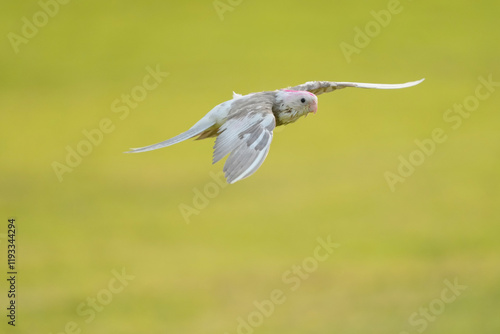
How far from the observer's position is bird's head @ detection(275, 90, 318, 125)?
4.38 metres

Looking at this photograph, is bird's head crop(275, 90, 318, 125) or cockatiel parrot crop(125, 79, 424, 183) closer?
cockatiel parrot crop(125, 79, 424, 183)

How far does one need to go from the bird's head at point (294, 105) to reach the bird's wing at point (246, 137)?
0.18 feet

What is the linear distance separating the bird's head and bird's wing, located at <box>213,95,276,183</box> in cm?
6

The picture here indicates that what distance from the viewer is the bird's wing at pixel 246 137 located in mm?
3730

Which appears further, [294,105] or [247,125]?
[294,105]

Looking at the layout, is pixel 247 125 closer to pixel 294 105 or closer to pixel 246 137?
pixel 246 137

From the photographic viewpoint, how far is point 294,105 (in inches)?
173

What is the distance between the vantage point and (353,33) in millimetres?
10516

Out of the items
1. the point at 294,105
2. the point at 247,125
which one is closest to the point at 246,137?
the point at 247,125

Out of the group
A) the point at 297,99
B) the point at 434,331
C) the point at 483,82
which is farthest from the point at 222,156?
the point at 483,82

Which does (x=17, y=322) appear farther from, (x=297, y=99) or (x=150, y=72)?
(x=297, y=99)

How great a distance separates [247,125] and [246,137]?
0.46 ft

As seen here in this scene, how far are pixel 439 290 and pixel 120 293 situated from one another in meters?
2.86

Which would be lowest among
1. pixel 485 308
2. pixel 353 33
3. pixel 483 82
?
pixel 485 308
